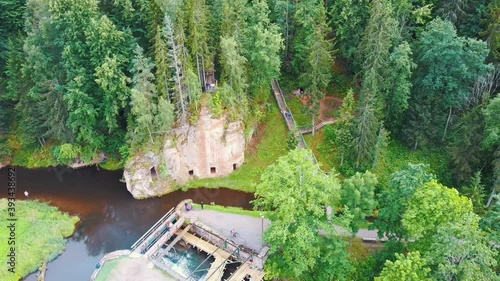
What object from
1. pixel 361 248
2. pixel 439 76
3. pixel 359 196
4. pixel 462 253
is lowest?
pixel 361 248

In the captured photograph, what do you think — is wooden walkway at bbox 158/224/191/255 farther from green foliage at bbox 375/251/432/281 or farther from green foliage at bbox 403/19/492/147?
green foliage at bbox 403/19/492/147

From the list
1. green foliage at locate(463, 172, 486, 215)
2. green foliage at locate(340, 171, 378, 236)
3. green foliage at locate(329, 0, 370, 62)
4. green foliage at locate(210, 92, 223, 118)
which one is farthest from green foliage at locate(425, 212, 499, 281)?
green foliage at locate(329, 0, 370, 62)

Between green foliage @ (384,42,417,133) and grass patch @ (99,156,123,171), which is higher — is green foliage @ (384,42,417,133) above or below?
above

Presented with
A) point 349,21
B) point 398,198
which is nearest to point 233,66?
point 349,21

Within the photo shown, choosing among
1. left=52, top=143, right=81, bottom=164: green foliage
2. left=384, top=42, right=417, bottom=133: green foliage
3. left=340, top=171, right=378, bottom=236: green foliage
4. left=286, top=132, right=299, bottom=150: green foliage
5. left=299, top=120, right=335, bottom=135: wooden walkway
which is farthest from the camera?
left=299, top=120, right=335, bottom=135: wooden walkway

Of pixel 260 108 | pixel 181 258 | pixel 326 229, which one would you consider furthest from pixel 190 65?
pixel 326 229

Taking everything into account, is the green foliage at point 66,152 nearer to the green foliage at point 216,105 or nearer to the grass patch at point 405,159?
the green foliage at point 216,105

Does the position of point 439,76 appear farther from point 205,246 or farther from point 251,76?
point 205,246
